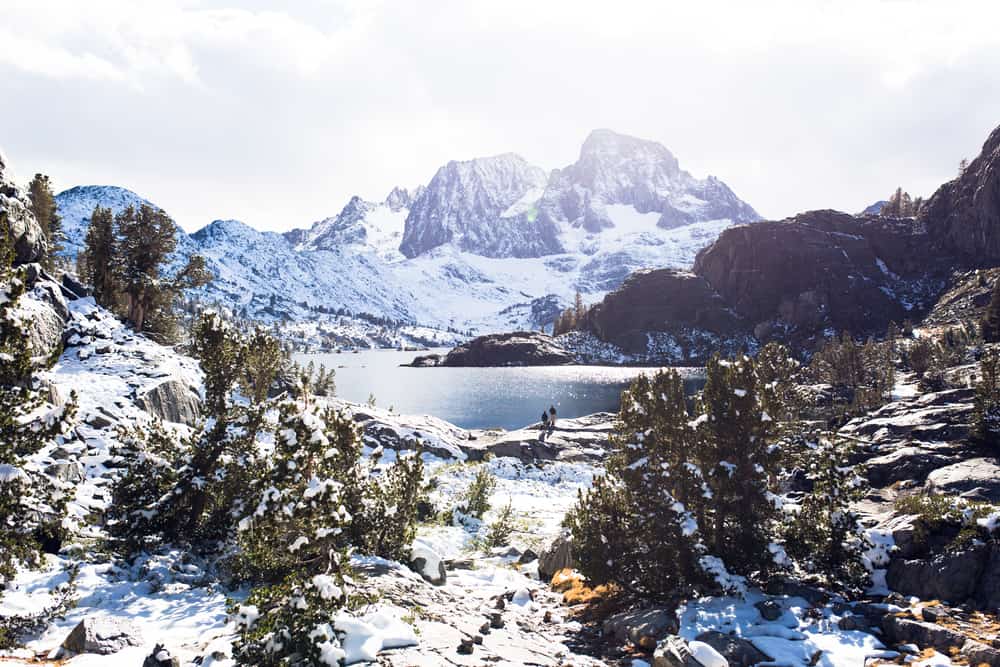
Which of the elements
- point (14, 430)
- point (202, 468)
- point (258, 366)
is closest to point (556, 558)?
point (202, 468)

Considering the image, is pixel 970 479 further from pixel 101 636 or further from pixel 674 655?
pixel 101 636

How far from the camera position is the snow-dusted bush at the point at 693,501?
14000mm

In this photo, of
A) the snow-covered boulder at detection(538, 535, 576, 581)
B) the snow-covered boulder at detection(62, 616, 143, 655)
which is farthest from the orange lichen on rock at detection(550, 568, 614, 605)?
the snow-covered boulder at detection(62, 616, 143, 655)

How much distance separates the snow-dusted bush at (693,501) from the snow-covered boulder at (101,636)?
10.6 metres

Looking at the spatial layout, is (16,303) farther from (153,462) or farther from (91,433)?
(91,433)

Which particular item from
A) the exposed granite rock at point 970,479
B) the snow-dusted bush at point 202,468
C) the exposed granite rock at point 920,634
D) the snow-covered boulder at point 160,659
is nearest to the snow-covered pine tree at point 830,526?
the exposed granite rock at point 920,634

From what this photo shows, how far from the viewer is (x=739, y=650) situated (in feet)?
35.8

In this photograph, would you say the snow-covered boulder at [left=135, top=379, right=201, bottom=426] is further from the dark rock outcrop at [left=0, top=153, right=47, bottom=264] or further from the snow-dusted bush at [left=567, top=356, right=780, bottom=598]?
the snow-dusted bush at [left=567, top=356, right=780, bottom=598]

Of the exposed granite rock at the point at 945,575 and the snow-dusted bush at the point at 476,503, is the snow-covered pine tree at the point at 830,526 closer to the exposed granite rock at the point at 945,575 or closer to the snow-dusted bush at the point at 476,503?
the exposed granite rock at the point at 945,575

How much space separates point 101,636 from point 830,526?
1644 cm

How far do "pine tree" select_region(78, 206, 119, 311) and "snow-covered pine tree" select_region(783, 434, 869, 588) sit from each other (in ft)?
137

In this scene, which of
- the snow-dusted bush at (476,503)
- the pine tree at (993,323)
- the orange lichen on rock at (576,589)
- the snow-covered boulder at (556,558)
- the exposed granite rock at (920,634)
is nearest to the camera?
the exposed granite rock at (920,634)

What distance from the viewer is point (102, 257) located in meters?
36.7

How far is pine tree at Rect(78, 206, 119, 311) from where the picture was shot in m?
36.4
